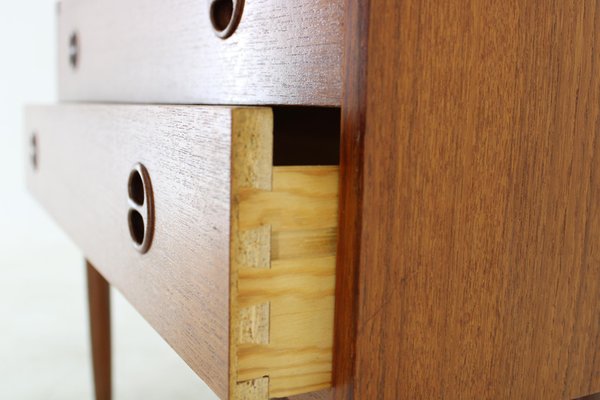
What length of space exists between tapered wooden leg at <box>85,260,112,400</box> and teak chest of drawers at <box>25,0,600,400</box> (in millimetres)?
595

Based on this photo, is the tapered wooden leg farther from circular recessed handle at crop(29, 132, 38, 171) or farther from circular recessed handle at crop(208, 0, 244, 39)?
circular recessed handle at crop(208, 0, 244, 39)

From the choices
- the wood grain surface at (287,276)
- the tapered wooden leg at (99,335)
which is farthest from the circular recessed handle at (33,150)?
the wood grain surface at (287,276)

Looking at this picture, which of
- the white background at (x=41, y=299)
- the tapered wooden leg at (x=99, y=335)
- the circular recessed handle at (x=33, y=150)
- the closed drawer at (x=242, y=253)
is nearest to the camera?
the closed drawer at (x=242, y=253)

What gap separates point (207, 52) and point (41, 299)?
131cm

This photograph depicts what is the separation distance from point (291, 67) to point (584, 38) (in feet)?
0.53

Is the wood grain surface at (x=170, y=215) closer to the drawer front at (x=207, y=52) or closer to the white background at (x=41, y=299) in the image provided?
the drawer front at (x=207, y=52)

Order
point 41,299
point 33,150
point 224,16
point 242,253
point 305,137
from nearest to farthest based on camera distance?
Result: point 242,253 < point 224,16 < point 305,137 < point 33,150 < point 41,299

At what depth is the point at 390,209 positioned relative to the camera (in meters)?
0.32

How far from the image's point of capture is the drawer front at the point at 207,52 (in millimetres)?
341

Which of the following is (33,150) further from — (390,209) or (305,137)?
(390,209)

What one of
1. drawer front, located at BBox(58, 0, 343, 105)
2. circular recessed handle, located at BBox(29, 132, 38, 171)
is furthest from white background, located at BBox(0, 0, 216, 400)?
drawer front, located at BBox(58, 0, 343, 105)

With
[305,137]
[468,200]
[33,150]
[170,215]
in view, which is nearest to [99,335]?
[33,150]

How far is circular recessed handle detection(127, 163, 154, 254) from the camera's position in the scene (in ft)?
1.38

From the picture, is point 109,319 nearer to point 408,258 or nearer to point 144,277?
point 144,277
